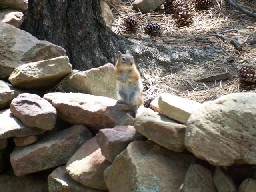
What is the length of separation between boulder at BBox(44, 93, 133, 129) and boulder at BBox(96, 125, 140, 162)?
20cm

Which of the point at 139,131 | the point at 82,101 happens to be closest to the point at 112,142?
the point at 139,131

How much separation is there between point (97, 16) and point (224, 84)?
1139mm

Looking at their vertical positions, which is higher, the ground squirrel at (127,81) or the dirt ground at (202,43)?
the ground squirrel at (127,81)

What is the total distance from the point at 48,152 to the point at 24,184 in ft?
1.33

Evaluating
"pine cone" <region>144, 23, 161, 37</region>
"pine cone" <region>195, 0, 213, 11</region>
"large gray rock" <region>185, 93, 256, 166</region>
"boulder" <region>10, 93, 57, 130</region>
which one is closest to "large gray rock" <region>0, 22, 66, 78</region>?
"boulder" <region>10, 93, 57, 130</region>

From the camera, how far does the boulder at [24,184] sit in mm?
3717

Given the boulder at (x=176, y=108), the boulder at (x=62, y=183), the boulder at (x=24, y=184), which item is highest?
the boulder at (x=176, y=108)

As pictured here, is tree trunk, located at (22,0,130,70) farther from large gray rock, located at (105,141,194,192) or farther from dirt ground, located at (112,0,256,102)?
large gray rock, located at (105,141,194,192)

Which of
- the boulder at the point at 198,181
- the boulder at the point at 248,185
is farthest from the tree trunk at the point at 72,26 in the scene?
the boulder at the point at 248,185

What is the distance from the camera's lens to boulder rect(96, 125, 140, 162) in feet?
10.3

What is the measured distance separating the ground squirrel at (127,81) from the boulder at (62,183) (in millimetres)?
602

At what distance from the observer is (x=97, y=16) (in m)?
4.55

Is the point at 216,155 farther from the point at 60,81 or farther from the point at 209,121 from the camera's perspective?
the point at 60,81

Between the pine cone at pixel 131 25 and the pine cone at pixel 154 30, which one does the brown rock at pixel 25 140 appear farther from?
the pine cone at pixel 131 25
